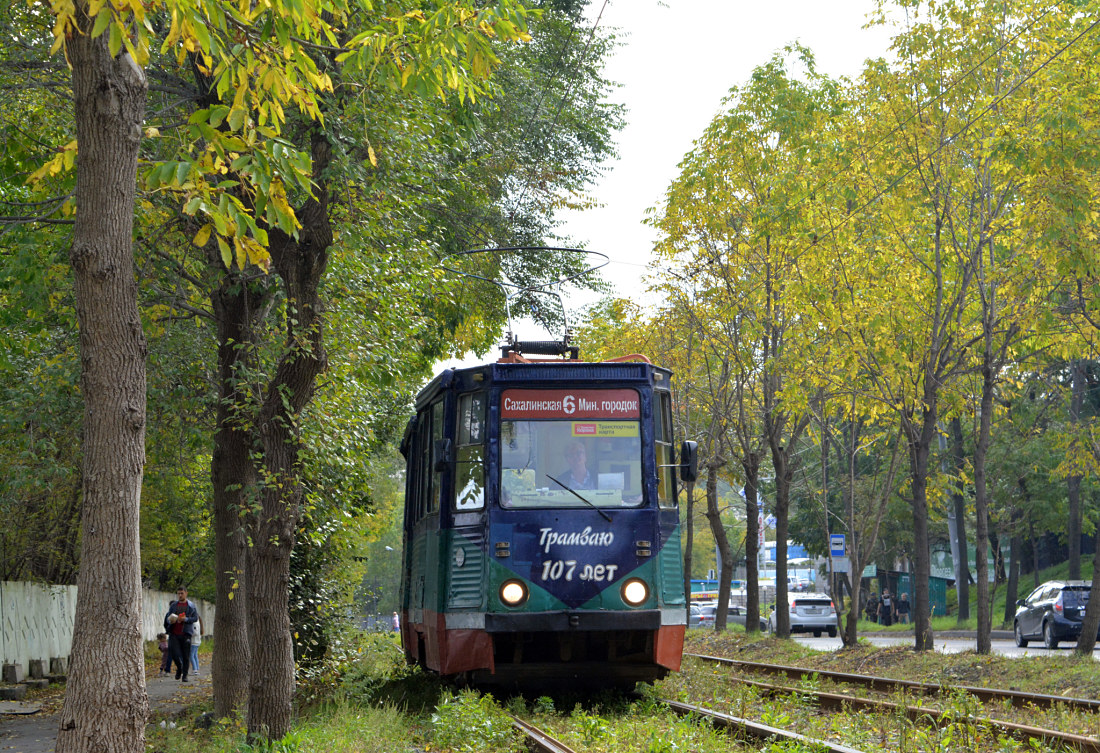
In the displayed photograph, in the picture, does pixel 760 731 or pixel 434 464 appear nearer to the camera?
pixel 760 731

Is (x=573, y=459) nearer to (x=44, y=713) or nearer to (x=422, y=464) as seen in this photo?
(x=422, y=464)

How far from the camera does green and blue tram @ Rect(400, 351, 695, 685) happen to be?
11828mm

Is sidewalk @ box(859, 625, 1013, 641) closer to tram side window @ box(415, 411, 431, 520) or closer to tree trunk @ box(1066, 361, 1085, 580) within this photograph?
tree trunk @ box(1066, 361, 1085, 580)

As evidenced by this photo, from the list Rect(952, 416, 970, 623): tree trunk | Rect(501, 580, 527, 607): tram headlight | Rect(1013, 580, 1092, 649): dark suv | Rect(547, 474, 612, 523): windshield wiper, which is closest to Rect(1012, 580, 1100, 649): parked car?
Rect(1013, 580, 1092, 649): dark suv

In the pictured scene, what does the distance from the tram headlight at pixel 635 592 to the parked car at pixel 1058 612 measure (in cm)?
1760

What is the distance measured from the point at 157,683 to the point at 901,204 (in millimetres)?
18076

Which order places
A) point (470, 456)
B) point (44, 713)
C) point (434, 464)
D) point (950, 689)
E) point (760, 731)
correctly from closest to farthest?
point (760, 731)
point (950, 689)
point (470, 456)
point (434, 464)
point (44, 713)

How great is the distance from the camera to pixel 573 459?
12297 mm

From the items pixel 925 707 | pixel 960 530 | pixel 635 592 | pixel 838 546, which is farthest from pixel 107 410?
pixel 960 530

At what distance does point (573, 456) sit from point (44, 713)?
12.0m

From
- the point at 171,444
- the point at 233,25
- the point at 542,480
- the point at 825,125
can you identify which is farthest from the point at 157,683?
the point at 233,25

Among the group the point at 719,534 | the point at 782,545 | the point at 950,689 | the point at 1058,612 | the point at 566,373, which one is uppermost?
the point at 566,373

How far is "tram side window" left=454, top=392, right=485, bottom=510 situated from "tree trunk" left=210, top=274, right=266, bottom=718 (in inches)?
88.1

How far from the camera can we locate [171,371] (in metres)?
14.7
